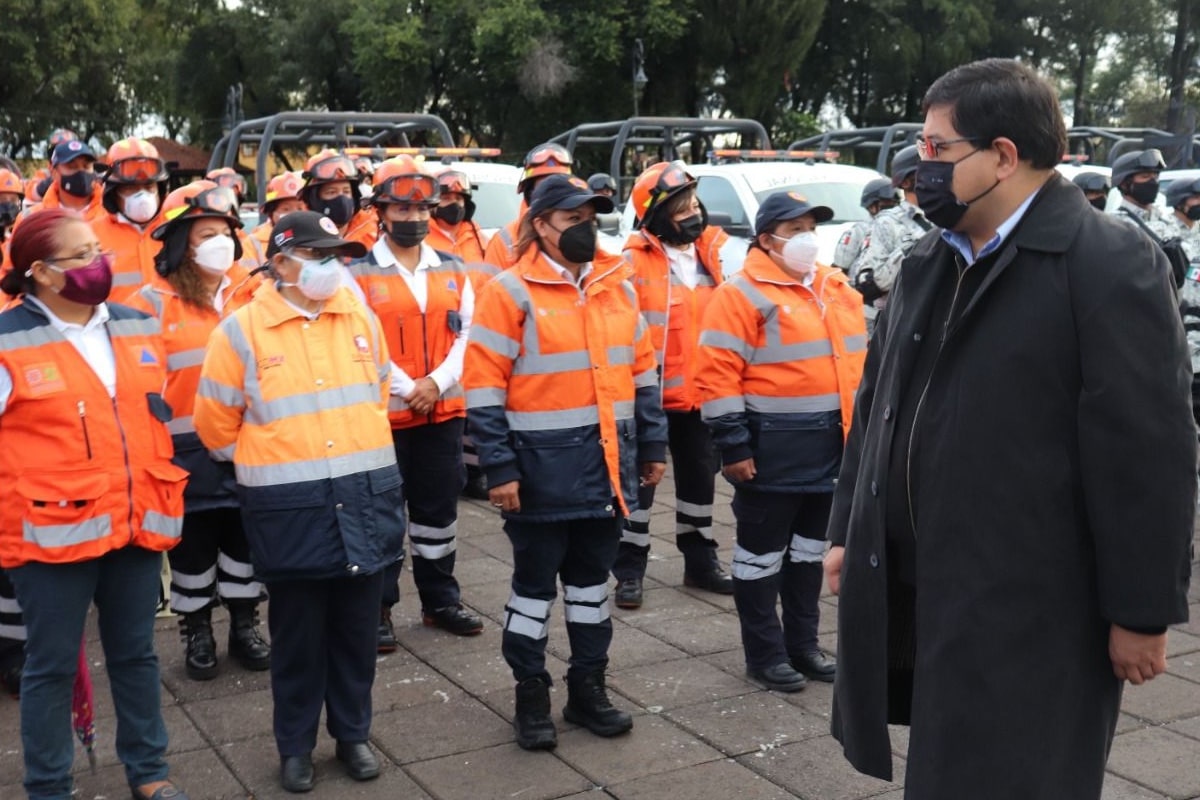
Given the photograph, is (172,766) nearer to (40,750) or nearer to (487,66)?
(40,750)

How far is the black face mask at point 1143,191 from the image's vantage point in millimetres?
8875

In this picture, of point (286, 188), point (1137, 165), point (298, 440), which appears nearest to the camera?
point (298, 440)

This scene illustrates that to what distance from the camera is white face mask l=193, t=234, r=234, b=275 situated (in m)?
5.71

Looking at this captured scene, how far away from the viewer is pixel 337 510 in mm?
4637

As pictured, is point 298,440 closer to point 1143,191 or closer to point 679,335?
point 679,335

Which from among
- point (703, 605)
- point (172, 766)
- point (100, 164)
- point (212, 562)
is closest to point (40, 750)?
point (172, 766)

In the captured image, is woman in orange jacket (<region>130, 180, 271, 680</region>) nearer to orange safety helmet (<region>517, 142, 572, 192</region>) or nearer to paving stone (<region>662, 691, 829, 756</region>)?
paving stone (<region>662, 691, 829, 756</region>)

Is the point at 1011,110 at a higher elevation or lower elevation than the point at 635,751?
higher

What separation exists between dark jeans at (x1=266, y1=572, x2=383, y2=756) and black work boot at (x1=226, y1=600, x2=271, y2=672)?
3.62 feet

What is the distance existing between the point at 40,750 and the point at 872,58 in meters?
35.9

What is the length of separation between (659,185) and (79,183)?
3.99 metres

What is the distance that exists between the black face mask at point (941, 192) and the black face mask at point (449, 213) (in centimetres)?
540

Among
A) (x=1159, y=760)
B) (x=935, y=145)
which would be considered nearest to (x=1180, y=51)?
(x=1159, y=760)

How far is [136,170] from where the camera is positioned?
7.29 meters
